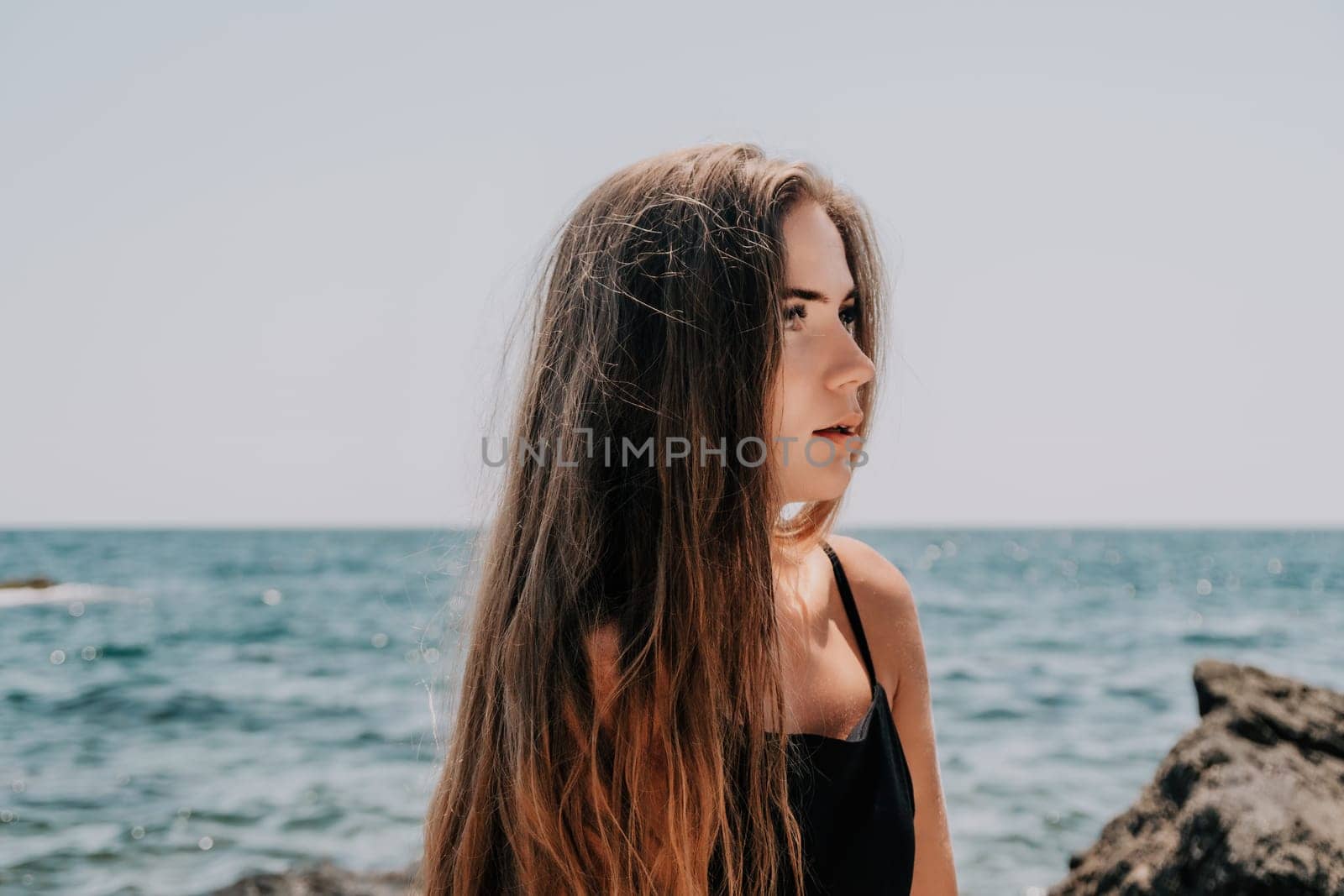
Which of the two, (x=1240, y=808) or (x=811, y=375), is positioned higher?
(x=811, y=375)

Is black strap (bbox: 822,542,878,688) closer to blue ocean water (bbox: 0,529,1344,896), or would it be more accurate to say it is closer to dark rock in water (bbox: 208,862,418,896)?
blue ocean water (bbox: 0,529,1344,896)

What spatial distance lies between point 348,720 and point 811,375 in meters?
8.83

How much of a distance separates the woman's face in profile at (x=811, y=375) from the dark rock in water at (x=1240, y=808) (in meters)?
1.44

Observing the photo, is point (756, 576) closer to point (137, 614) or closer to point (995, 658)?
point (995, 658)

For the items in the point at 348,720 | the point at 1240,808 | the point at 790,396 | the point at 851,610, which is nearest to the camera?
the point at 790,396

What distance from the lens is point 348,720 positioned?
368 inches

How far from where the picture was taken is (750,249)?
159 cm

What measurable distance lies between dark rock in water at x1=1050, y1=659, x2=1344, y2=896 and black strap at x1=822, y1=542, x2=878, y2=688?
1134 mm

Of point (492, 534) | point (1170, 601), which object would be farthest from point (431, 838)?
point (1170, 601)

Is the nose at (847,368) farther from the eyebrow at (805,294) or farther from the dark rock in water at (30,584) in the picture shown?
the dark rock in water at (30,584)

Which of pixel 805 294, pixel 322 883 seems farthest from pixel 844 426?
pixel 322 883

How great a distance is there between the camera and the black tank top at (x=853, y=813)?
62.1 inches

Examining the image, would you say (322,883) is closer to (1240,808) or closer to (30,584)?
(1240,808)

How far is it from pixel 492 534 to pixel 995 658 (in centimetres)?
1235
